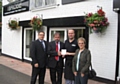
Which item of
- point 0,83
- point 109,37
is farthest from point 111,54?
point 0,83

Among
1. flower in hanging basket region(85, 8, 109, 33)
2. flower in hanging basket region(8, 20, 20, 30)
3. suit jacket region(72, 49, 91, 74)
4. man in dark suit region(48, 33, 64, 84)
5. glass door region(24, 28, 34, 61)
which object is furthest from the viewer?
flower in hanging basket region(8, 20, 20, 30)

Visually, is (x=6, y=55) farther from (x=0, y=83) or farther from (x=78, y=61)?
(x=78, y=61)

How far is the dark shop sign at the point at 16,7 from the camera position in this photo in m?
11.8

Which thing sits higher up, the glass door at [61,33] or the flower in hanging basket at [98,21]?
the flower in hanging basket at [98,21]

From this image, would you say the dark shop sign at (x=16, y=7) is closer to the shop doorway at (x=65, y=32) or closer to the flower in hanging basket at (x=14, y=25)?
the flower in hanging basket at (x=14, y=25)

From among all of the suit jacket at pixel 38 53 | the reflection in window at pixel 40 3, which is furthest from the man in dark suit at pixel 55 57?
the reflection in window at pixel 40 3

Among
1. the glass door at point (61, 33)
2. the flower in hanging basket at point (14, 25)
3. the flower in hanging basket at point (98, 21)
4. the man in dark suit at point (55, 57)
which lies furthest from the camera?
the flower in hanging basket at point (14, 25)

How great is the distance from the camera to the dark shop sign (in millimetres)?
11843

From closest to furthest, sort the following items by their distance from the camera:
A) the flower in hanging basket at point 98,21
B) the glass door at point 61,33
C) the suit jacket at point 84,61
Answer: the suit jacket at point 84,61 < the flower in hanging basket at point 98,21 < the glass door at point 61,33

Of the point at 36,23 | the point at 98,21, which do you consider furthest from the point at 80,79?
the point at 36,23

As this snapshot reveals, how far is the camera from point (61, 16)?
354 inches

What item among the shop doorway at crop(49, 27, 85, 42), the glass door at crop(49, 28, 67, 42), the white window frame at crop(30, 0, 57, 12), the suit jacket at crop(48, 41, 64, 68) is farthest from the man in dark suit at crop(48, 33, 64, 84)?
the white window frame at crop(30, 0, 57, 12)

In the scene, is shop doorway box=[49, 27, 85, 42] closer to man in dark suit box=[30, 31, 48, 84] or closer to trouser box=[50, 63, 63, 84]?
man in dark suit box=[30, 31, 48, 84]

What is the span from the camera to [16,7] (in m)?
13.0
